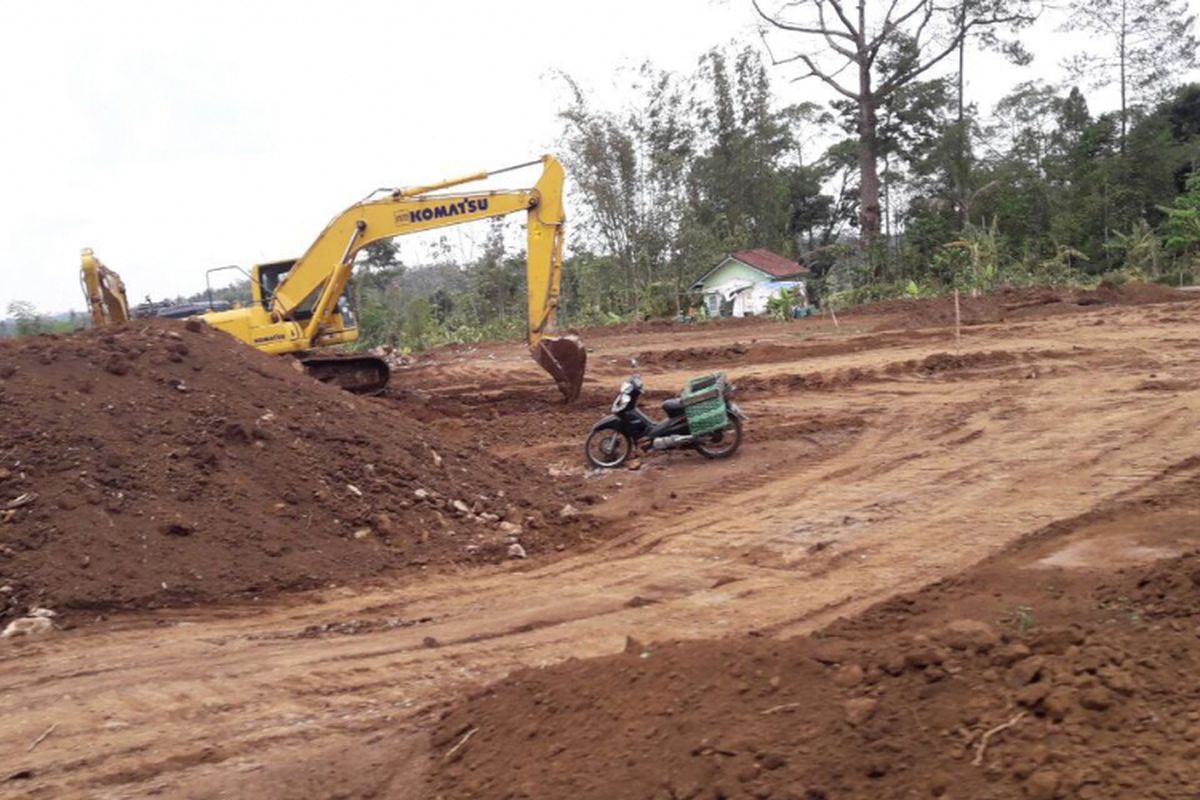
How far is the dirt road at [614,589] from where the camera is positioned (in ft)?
14.7

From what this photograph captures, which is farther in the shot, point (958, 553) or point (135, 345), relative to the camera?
point (135, 345)

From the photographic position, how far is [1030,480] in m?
7.96

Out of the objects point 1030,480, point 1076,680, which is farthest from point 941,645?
point 1030,480

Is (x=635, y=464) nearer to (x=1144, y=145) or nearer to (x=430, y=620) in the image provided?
(x=430, y=620)

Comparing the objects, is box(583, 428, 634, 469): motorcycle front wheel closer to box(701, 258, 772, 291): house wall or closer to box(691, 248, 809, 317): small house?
box(691, 248, 809, 317): small house

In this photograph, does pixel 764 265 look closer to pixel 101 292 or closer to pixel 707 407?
pixel 101 292

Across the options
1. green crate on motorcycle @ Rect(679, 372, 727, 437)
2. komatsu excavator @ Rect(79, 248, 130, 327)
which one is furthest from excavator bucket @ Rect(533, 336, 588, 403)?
komatsu excavator @ Rect(79, 248, 130, 327)

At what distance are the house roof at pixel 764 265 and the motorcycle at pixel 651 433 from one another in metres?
24.6

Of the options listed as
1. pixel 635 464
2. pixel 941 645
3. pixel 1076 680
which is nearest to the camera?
pixel 1076 680

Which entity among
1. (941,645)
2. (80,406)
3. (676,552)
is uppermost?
(80,406)

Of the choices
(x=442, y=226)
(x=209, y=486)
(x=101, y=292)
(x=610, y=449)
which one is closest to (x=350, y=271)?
(x=442, y=226)

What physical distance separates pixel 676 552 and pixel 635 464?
321cm

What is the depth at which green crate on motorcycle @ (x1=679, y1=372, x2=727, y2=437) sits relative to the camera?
1010 centimetres

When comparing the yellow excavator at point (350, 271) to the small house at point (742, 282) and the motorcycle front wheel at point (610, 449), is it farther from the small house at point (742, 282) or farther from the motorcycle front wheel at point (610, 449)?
the small house at point (742, 282)
